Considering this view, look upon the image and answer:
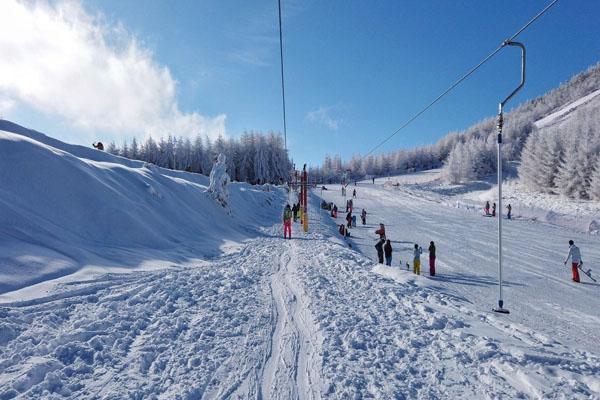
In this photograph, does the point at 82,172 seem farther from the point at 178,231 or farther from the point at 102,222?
the point at 178,231

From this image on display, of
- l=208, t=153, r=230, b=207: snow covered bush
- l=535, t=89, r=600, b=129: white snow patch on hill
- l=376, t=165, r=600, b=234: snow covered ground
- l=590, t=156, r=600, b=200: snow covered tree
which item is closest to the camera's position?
l=208, t=153, r=230, b=207: snow covered bush

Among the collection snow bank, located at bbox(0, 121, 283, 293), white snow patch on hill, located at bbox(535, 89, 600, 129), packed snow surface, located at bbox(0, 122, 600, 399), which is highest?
white snow patch on hill, located at bbox(535, 89, 600, 129)

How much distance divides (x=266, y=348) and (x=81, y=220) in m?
9.07

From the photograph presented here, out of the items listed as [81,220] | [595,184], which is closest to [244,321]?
[81,220]

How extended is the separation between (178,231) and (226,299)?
8778 mm

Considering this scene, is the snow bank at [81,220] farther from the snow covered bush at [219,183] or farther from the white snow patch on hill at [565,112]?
the white snow patch on hill at [565,112]

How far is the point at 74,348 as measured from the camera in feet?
14.4

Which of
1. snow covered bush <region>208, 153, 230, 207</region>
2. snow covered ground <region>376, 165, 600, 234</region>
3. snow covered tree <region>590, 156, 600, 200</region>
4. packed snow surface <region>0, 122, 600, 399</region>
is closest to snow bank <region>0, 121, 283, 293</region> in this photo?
packed snow surface <region>0, 122, 600, 399</region>

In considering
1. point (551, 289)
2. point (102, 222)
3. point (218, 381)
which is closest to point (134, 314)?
point (218, 381)

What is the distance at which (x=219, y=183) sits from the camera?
2342cm

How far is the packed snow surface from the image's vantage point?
3.93 m

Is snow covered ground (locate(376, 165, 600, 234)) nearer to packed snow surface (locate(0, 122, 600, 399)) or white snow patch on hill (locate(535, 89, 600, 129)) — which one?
packed snow surface (locate(0, 122, 600, 399))

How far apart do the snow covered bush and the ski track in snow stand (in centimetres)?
1520

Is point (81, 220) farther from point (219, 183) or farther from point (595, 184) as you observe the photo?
point (595, 184)
